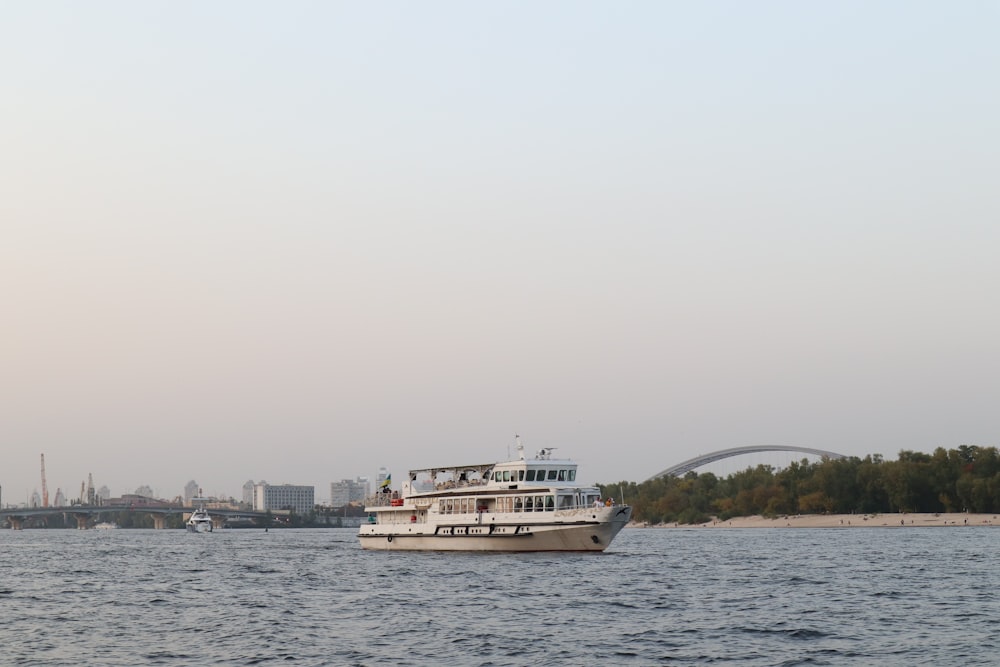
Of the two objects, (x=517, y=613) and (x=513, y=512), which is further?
(x=513, y=512)

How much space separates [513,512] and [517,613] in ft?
136

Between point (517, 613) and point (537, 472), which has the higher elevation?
point (537, 472)

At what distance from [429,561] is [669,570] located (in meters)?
19.7

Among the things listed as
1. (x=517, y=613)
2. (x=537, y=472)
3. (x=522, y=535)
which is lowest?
(x=517, y=613)

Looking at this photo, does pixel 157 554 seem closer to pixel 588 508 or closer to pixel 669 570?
pixel 588 508

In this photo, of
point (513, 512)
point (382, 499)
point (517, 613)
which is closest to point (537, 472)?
point (513, 512)

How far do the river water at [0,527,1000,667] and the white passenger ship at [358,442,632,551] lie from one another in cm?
255

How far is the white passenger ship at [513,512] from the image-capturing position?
89.7 metres

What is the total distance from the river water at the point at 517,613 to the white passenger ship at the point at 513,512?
2549mm

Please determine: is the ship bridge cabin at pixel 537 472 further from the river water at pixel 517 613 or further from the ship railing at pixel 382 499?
the ship railing at pixel 382 499

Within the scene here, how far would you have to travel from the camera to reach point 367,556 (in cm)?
10406

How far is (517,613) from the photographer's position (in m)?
51.8

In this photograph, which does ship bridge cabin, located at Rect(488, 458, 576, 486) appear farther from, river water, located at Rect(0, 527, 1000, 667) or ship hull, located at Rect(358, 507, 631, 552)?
river water, located at Rect(0, 527, 1000, 667)

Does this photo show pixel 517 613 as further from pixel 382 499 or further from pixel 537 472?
pixel 382 499
